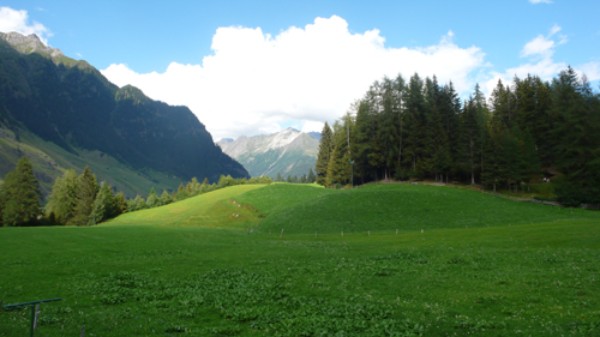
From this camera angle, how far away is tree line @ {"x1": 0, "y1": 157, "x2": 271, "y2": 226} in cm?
10244

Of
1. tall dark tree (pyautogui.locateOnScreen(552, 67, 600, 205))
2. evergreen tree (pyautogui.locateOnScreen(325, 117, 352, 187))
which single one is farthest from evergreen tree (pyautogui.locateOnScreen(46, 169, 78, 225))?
tall dark tree (pyautogui.locateOnScreen(552, 67, 600, 205))

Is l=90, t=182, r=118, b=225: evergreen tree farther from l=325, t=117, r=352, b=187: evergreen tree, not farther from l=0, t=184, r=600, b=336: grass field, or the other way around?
l=325, t=117, r=352, b=187: evergreen tree

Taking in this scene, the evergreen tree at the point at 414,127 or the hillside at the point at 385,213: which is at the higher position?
the evergreen tree at the point at 414,127

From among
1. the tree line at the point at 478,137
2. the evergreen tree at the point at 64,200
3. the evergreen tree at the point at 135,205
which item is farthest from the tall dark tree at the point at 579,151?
the evergreen tree at the point at 64,200

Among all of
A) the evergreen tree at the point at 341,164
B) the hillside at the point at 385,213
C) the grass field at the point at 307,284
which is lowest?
the grass field at the point at 307,284

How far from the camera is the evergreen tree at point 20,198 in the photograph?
332 feet

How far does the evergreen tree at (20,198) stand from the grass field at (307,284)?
2437 inches

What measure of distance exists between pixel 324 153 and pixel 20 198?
313 ft

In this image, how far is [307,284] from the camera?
25547 mm

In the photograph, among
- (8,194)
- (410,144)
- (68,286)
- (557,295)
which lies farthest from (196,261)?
(8,194)

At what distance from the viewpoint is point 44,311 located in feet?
65.8

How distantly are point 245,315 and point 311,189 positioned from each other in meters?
90.2

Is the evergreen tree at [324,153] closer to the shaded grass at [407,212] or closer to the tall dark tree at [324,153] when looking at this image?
the tall dark tree at [324,153]

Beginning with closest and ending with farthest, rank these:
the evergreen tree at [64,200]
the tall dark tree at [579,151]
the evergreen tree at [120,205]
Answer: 1. the tall dark tree at [579,151]
2. the evergreen tree at [64,200]
3. the evergreen tree at [120,205]
